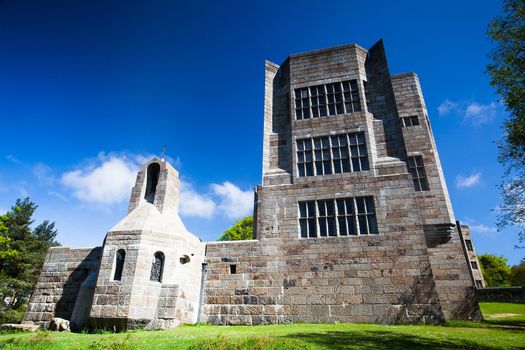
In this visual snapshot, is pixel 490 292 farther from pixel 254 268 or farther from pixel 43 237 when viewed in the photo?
pixel 43 237

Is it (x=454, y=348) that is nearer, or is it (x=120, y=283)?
(x=454, y=348)

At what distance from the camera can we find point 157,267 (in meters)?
14.6

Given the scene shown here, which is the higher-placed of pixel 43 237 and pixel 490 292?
pixel 43 237

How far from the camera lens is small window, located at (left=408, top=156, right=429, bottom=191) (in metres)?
18.6

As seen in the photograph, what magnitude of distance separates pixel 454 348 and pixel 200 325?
1056 cm

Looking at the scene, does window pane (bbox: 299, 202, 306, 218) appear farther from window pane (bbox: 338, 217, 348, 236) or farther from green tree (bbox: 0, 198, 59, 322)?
green tree (bbox: 0, 198, 59, 322)

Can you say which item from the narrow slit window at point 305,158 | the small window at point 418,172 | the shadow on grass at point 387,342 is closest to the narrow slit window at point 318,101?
the narrow slit window at point 305,158

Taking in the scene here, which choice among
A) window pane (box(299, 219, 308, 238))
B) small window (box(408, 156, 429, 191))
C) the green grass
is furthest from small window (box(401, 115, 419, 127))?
the green grass

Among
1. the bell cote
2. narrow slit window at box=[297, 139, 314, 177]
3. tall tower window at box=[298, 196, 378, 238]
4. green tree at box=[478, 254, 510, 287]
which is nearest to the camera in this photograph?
tall tower window at box=[298, 196, 378, 238]

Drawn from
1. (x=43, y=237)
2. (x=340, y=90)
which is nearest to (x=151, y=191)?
(x=340, y=90)

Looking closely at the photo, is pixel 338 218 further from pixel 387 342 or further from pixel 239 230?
pixel 239 230

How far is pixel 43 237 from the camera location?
3816 centimetres

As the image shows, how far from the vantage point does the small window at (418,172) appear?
18.6 meters

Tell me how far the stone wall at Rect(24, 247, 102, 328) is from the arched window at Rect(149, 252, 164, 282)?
4525 millimetres
